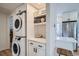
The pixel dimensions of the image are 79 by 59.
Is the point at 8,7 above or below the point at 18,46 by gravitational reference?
above

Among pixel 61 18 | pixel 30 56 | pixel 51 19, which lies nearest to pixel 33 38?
pixel 30 56

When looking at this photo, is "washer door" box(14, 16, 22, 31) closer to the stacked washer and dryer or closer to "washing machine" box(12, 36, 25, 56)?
the stacked washer and dryer

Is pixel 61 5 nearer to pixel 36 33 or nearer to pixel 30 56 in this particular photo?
pixel 36 33

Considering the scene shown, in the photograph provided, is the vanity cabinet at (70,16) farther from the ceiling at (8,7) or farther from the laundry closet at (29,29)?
the ceiling at (8,7)

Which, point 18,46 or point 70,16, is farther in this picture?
point 18,46

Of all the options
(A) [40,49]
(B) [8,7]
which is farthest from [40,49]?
(B) [8,7]

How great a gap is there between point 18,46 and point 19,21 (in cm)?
33

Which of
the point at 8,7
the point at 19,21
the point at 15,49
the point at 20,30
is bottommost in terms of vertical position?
the point at 15,49

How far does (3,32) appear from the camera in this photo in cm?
120

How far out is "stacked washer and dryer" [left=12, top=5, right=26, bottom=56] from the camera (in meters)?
1.24

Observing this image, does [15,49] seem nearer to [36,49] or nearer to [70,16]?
[36,49]

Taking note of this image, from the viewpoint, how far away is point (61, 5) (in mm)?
1218

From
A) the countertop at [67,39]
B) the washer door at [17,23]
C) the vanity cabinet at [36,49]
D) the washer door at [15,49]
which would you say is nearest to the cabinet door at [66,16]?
the countertop at [67,39]

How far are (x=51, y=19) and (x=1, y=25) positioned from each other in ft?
2.09
